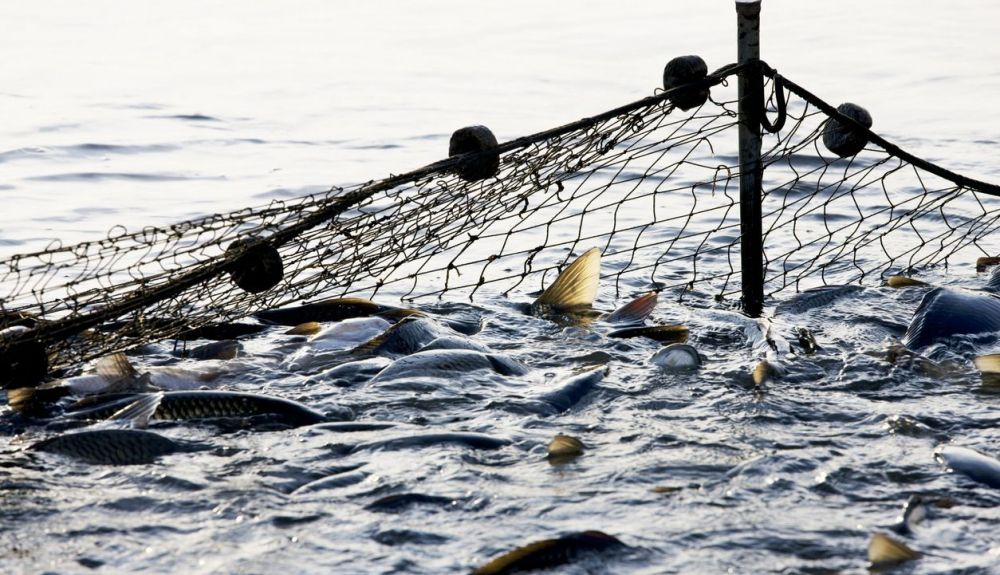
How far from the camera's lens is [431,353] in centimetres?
555

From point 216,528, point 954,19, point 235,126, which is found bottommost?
point 216,528

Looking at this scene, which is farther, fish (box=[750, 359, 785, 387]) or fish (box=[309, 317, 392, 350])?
fish (box=[309, 317, 392, 350])

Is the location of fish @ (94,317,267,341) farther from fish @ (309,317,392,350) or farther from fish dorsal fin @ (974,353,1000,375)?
fish dorsal fin @ (974,353,1000,375)

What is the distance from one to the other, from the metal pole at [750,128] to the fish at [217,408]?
7.80 ft

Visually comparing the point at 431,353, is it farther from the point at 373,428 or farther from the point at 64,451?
the point at 64,451

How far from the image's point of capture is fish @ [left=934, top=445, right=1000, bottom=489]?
13.7 feet

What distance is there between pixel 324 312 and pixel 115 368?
55.6 inches

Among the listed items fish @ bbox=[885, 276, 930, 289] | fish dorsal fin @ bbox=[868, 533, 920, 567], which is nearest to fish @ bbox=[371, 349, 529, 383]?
fish dorsal fin @ bbox=[868, 533, 920, 567]

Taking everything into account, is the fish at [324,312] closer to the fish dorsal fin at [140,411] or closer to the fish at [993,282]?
the fish dorsal fin at [140,411]

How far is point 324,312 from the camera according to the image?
663 centimetres

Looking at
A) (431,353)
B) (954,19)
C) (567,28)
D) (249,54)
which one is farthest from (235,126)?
(954,19)

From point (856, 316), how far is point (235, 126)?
23.9 feet

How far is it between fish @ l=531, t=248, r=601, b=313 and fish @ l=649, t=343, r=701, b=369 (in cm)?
106

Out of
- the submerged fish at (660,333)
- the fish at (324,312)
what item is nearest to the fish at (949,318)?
the submerged fish at (660,333)
